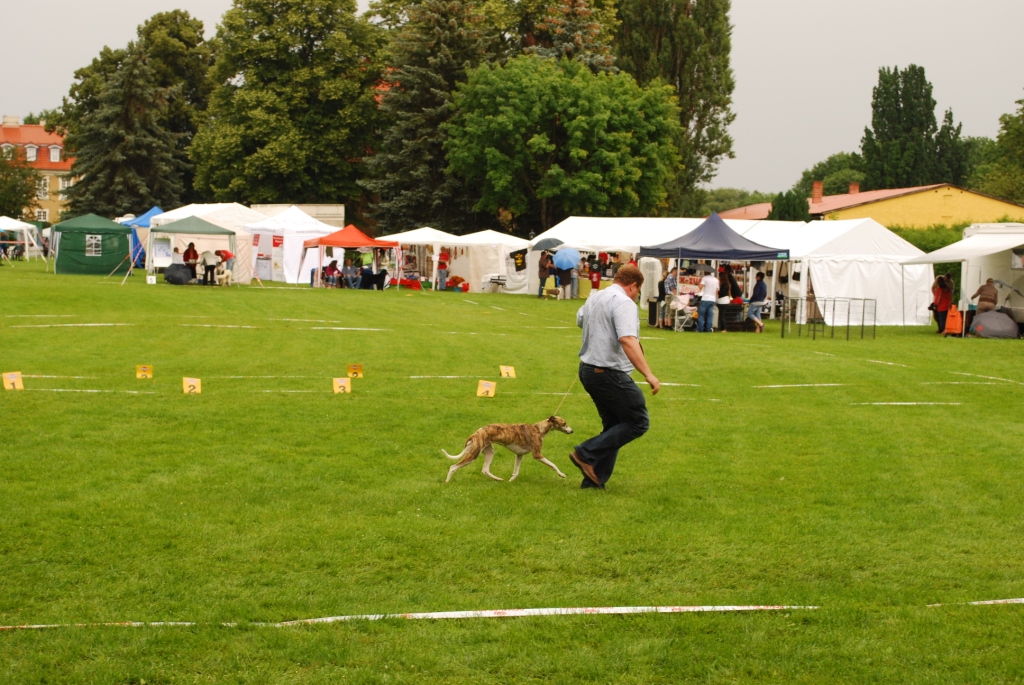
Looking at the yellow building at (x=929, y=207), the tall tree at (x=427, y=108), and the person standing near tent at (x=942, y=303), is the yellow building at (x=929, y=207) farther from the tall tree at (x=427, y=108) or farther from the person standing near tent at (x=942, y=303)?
the person standing near tent at (x=942, y=303)

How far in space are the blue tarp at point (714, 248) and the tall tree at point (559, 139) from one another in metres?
20.4

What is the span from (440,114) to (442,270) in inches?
481

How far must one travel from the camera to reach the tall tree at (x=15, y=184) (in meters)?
82.2

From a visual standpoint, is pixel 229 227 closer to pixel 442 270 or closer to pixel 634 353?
pixel 442 270

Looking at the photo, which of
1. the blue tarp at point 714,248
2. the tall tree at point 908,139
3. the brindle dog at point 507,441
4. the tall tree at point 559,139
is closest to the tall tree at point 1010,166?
the tall tree at point 908,139

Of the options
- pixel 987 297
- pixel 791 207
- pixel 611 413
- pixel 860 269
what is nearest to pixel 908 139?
pixel 791 207

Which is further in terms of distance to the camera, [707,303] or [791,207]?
[791,207]

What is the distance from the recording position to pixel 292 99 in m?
56.0

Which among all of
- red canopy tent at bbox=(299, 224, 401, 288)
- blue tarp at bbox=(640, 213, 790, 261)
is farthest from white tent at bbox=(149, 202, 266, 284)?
blue tarp at bbox=(640, 213, 790, 261)

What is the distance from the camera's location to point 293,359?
16.8 m

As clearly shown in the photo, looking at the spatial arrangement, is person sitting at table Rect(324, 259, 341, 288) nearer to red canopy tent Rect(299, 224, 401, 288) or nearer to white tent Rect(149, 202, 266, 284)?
red canopy tent Rect(299, 224, 401, 288)

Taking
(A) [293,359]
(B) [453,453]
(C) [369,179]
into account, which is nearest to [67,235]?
(C) [369,179]

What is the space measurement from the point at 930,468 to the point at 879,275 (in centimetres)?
2283

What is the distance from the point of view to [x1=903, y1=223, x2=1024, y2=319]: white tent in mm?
27250
